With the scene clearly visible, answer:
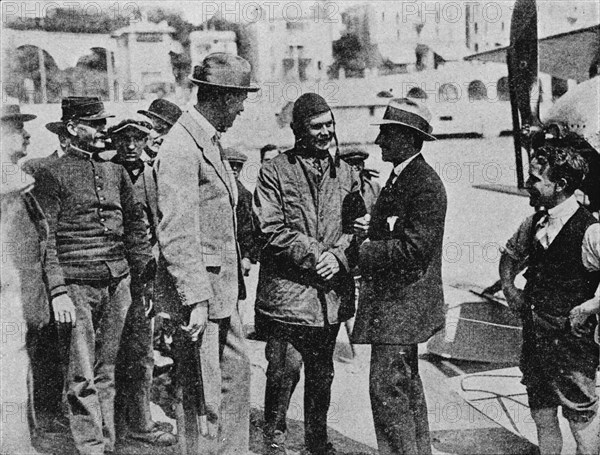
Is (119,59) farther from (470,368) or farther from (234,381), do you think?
(470,368)

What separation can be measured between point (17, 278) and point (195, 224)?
54.8 inches

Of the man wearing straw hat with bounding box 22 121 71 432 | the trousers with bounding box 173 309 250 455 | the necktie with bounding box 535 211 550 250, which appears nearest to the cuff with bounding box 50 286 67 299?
the man wearing straw hat with bounding box 22 121 71 432

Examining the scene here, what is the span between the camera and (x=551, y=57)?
14.3 ft

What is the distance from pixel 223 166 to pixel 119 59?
1113 millimetres

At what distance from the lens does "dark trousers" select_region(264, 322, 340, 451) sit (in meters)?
3.70

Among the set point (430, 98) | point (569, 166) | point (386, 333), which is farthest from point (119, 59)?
point (569, 166)

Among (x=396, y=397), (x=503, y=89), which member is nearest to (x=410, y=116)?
(x=503, y=89)

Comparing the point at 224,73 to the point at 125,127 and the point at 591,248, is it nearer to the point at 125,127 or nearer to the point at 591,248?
the point at 125,127

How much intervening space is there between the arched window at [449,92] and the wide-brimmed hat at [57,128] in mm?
2266

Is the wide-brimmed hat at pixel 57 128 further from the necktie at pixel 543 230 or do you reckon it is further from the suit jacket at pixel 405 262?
the necktie at pixel 543 230

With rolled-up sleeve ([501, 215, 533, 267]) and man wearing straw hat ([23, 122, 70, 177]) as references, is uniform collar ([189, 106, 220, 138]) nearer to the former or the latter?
man wearing straw hat ([23, 122, 70, 177])

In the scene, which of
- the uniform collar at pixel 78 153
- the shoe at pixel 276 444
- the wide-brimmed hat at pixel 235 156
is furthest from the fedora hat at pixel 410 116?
the shoe at pixel 276 444

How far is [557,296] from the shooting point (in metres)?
3.51

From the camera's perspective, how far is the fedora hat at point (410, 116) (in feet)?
11.3
